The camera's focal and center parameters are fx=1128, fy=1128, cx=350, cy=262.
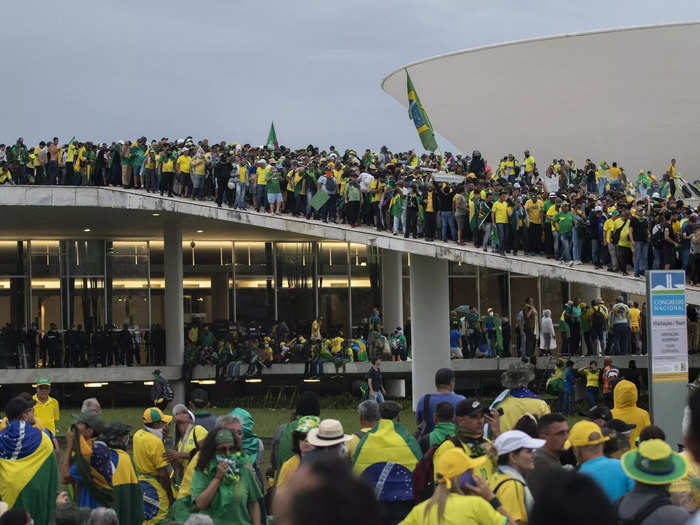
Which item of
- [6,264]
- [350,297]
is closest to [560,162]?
[350,297]

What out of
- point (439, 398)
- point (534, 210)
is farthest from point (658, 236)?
point (439, 398)

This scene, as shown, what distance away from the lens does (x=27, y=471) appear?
8.38m

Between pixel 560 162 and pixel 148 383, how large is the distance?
40.4ft

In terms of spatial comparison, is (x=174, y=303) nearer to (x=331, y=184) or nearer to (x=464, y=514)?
(x=331, y=184)

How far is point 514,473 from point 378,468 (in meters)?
1.62

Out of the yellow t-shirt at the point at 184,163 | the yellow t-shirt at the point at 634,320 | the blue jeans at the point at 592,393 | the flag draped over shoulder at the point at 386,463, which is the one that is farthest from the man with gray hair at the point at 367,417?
the yellow t-shirt at the point at 634,320

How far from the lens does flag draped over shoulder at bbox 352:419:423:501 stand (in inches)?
295

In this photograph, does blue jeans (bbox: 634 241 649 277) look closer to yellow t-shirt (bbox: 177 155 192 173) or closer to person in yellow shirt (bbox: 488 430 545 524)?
yellow t-shirt (bbox: 177 155 192 173)

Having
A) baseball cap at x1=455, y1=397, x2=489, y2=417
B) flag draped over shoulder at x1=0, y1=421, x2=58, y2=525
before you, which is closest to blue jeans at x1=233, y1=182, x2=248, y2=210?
flag draped over shoulder at x1=0, y1=421, x2=58, y2=525

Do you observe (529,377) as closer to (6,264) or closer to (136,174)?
(136,174)

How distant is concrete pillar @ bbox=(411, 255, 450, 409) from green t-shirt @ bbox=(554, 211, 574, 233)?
5.19 m

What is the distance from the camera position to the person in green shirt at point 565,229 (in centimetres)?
2017

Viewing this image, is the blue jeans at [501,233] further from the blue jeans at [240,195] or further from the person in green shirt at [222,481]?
the person in green shirt at [222,481]

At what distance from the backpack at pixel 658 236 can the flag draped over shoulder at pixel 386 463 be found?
12010mm
